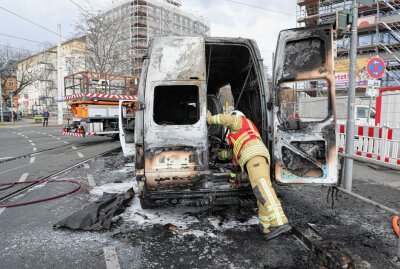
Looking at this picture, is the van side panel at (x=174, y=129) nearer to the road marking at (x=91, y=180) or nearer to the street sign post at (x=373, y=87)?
the road marking at (x=91, y=180)

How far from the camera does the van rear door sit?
4.18m

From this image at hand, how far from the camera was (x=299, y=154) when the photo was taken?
4.20 m

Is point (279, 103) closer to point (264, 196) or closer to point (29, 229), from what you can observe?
point (264, 196)

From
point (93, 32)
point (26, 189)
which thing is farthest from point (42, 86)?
point (26, 189)

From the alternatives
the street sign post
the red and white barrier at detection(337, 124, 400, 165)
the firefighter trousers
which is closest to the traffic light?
the firefighter trousers

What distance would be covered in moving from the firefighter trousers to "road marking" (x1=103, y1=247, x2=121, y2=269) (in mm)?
1761

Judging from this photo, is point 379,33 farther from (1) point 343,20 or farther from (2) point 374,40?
(1) point 343,20

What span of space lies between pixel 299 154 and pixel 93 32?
2971 cm

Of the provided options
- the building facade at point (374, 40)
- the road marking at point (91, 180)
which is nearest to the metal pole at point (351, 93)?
the road marking at point (91, 180)

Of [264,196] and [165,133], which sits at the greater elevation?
[165,133]

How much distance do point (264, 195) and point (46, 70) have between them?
58776mm

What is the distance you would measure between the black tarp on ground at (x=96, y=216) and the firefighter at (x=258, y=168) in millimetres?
1895

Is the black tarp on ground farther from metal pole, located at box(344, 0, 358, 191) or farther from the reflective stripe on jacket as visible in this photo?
metal pole, located at box(344, 0, 358, 191)

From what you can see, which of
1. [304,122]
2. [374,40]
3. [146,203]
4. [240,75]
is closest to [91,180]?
[146,203]
